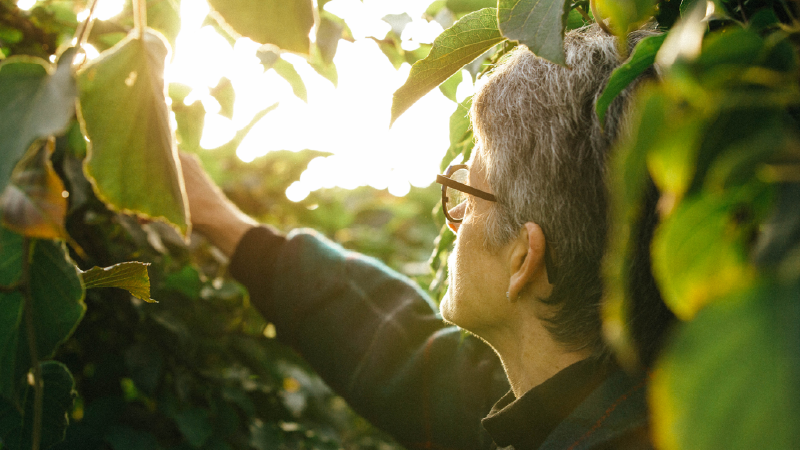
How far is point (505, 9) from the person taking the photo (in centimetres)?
46

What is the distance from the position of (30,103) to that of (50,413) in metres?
0.38

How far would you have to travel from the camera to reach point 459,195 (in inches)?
54.5

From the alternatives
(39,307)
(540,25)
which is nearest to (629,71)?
(540,25)

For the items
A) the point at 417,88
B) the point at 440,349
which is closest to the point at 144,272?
the point at 417,88

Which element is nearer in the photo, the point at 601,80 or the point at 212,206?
the point at 601,80

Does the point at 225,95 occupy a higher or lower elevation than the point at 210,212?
higher

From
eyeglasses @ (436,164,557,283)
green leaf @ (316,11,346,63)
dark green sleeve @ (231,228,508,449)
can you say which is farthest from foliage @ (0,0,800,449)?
dark green sleeve @ (231,228,508,449)

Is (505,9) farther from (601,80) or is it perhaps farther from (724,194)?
(601,80)

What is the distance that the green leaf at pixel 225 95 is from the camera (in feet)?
4.46

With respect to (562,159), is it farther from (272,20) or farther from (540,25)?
(272,20)

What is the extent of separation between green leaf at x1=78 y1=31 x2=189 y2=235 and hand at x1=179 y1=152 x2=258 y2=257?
134cm

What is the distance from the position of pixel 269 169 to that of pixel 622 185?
2.41 m

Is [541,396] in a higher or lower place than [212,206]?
lower

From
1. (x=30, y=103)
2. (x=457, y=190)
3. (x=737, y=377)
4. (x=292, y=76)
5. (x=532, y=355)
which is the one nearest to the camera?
(x=737, y=377)
